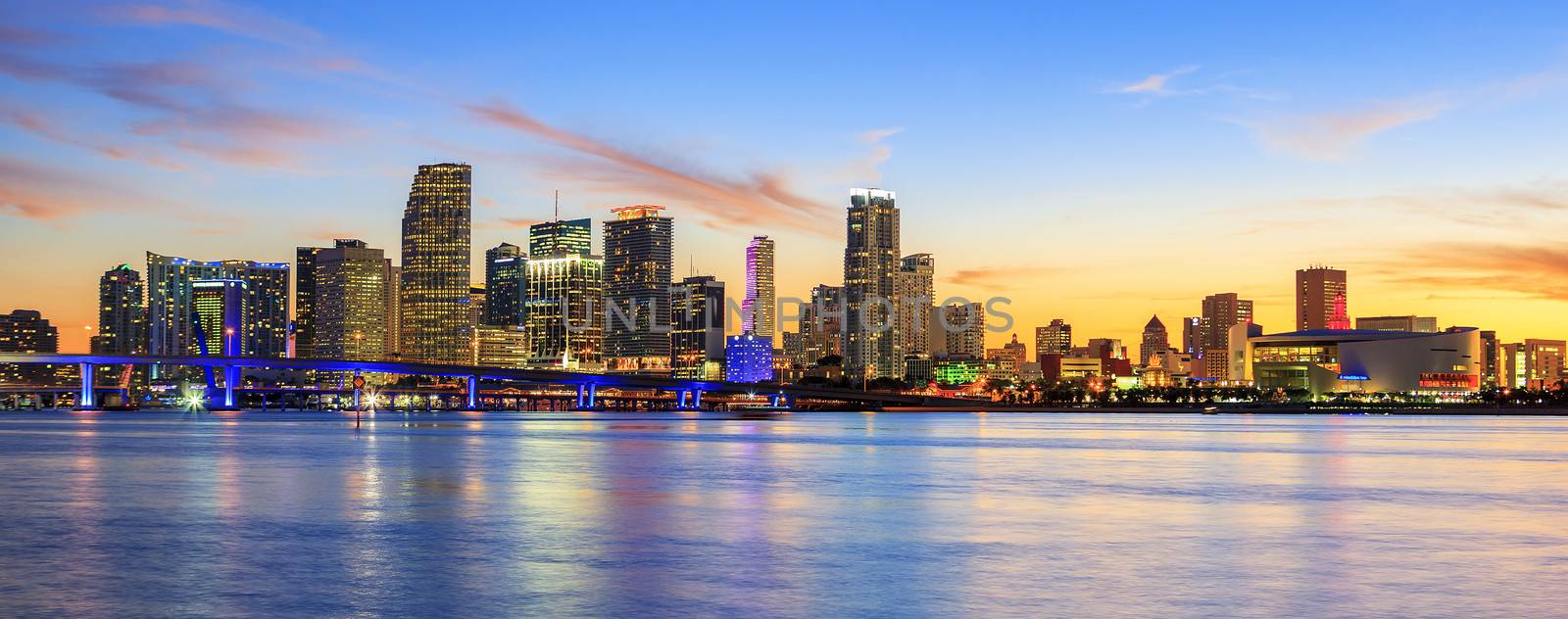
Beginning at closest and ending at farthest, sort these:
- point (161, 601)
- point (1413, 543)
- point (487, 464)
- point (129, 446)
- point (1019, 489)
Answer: point (161, 601) → point (1413, 543) → point (1019, 489) → point (487, 464) → point (129, 446)

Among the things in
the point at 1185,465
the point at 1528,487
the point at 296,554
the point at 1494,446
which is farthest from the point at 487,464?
the point at 1494,446

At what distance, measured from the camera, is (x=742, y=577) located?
2327cm

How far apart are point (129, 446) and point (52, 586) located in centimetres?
6171

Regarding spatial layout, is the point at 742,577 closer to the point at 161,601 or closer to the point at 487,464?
the point at 161,601

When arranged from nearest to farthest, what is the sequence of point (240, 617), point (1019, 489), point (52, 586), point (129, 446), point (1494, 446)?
point (240, 617) < point (52, 586) < point (1019, 489) < point (129, 446) < point (1494, 446)

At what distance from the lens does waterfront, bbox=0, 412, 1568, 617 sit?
20891 mm

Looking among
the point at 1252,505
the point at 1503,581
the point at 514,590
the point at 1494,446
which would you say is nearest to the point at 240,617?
the point at 514,590

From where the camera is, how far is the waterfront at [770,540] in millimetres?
20891

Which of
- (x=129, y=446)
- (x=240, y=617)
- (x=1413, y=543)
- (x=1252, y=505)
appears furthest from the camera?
(x=129, y=446)

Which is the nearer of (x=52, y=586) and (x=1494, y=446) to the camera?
(x=52, y=586)

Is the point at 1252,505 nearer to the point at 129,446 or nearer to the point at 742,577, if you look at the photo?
the point at 742,577

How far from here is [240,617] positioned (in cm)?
1914

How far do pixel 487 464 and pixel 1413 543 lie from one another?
127 feet

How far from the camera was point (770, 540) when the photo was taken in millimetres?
29188
